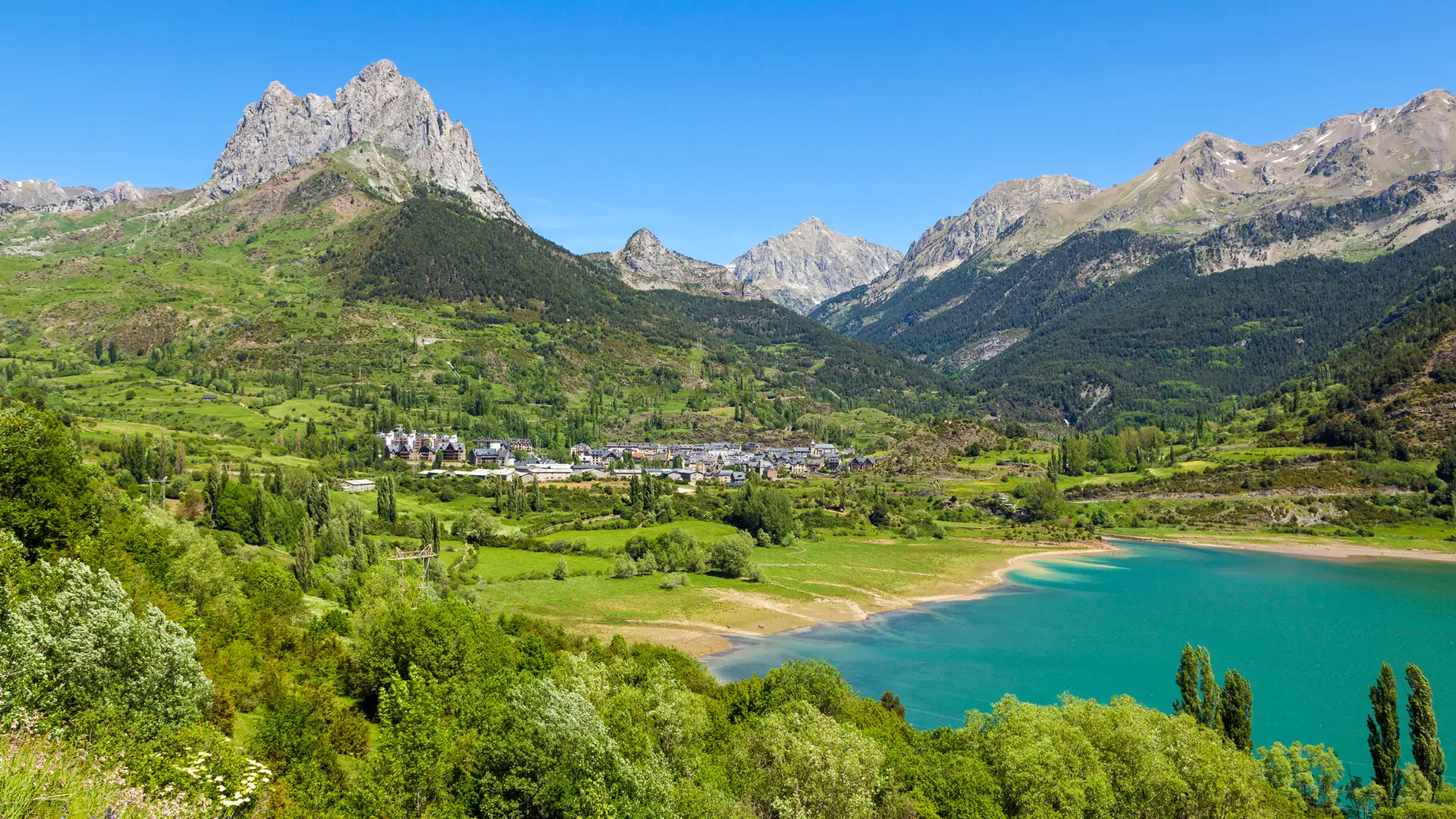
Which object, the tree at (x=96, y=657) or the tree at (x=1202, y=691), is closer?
the tree at (x=96, y=657)

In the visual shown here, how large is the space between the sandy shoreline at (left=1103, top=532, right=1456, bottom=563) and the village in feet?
198

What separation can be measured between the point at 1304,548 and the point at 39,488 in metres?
144

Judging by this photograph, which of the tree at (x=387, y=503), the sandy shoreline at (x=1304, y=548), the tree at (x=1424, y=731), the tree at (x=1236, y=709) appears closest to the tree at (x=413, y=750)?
the tree at (x=1236, y=709)

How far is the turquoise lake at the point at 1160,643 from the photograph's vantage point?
174 ft

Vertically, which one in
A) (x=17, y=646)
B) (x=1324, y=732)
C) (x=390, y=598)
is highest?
(x=17, y=646)

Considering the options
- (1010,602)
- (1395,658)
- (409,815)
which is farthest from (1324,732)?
(409,815)

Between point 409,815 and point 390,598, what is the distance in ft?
80.2

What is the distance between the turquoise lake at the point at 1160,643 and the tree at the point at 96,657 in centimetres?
3831

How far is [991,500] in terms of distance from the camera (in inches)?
5600

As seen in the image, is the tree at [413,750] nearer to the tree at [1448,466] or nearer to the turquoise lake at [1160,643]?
the turquoise lake at [1160,643]

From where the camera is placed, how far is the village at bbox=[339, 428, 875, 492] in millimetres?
143750

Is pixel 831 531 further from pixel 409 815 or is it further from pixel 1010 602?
pixel 409 815

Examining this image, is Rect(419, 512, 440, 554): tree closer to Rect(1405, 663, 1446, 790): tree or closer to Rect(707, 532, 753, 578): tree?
Rect(707, 532, 753, 578): tree

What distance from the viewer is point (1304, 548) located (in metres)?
121
